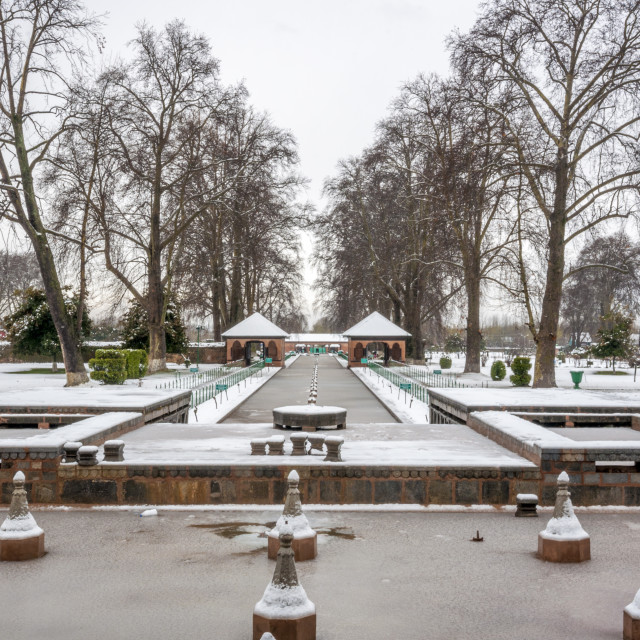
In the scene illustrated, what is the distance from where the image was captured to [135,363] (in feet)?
91.7

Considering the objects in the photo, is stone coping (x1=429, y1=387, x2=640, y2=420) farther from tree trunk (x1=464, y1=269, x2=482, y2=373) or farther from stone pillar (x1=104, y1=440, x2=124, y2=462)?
tree trunk (x1=464, y1=269, x2=482, y2=373)

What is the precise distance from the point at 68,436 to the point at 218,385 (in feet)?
44.6

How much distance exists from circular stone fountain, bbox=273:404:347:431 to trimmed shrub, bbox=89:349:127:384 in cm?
1340

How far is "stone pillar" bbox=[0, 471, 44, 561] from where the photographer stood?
6.12m

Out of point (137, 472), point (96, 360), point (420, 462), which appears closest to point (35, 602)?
point (137, 472)

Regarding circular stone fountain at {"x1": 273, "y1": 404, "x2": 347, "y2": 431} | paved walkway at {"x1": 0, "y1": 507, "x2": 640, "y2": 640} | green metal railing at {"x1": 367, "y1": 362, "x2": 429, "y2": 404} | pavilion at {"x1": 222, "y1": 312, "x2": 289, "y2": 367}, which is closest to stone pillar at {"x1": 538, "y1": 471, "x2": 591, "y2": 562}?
paved walkway at {"x1": 0, "y1": 507, "x2": 640, "y2": 640}

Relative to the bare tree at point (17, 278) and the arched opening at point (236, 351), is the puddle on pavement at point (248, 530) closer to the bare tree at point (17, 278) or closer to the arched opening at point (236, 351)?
the arched opening at point (236, 351)

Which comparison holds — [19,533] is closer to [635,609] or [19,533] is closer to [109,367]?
[635,609]

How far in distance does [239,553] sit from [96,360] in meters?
20.2

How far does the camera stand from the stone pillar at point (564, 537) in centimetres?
608

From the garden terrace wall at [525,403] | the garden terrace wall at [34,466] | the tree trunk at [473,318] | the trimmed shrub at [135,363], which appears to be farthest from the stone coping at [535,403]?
the trimmed shrub at [135,363]

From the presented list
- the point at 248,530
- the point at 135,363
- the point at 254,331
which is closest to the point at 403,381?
the point at 135,363

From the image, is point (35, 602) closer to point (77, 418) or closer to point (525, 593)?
point (525, 593)

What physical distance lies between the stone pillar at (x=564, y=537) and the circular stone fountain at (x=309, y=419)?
7174 millimetres
